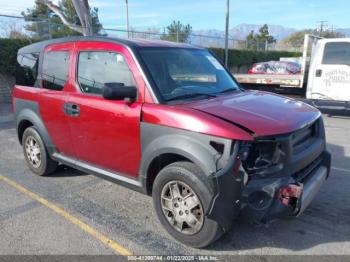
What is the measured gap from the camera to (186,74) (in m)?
4.20

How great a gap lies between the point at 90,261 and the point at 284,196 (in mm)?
1817

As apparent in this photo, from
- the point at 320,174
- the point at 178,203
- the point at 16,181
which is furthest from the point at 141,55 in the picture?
the point at 16,181

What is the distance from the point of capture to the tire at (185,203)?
3188mm

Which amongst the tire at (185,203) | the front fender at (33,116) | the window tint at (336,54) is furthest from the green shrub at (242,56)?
the tire at (185,203)

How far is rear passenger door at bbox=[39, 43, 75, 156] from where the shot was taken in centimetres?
462

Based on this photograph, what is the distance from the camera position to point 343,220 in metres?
3.97

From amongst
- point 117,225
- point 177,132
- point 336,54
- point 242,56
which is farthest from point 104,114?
point 242,56

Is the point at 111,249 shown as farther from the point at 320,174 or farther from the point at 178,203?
the point at 320,174

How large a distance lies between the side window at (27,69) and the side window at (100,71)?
3.82ft

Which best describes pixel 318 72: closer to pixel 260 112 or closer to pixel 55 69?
pixel 260 112

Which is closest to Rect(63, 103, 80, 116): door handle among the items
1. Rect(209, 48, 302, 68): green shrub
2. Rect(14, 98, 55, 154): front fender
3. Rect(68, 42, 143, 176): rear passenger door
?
Rect(68, 42, 143, 176): rear passenger door

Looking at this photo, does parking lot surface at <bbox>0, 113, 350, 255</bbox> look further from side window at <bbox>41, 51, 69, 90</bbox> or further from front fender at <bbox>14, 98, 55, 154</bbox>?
side window at <bbox>41, 51, 69, 90</bbox>

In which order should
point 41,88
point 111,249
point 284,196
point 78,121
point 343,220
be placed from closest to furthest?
point 284,196
point 111,249
point 343,220
point 78,121
point 41,88

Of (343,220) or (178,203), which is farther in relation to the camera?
(343,220)
